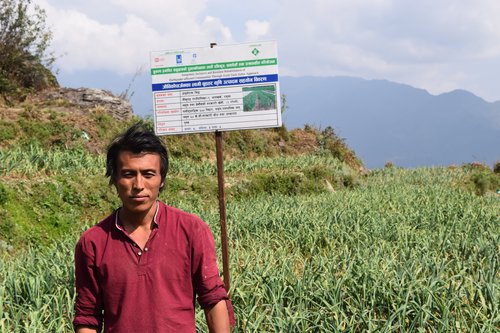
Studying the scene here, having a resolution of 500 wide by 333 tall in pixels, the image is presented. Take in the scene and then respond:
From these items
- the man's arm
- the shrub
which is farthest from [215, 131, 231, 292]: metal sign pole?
the shrub

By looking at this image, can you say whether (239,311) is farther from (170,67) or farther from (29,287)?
(170,67)

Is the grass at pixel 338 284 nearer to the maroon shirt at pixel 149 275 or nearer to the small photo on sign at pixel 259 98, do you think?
the maroon shirt at pixel 149 275

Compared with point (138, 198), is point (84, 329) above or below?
below

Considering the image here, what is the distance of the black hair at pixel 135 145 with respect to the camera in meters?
2.10

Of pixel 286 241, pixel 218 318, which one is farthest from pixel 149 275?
pixel 286 241

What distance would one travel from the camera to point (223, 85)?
4203mm

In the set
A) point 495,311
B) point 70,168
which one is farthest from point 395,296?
point 70,168

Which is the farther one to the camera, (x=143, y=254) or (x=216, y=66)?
(x=216, y=66)

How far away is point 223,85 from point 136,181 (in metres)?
2.27

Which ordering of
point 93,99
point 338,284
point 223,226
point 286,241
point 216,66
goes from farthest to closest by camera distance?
point 93,99 → point 286,241 → point 216,66 → point 223,226 → point 338,284

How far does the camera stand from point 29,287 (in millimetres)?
3768

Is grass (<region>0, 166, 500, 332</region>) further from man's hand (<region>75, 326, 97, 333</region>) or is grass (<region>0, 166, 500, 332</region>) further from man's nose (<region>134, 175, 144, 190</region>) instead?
man's nose (<region>134, 175, 144, 190</region>)

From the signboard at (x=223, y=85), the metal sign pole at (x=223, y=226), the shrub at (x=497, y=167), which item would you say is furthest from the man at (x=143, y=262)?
→ the shrub at (x=497, y=167)

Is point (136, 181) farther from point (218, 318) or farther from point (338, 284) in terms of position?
point (338, 284)
